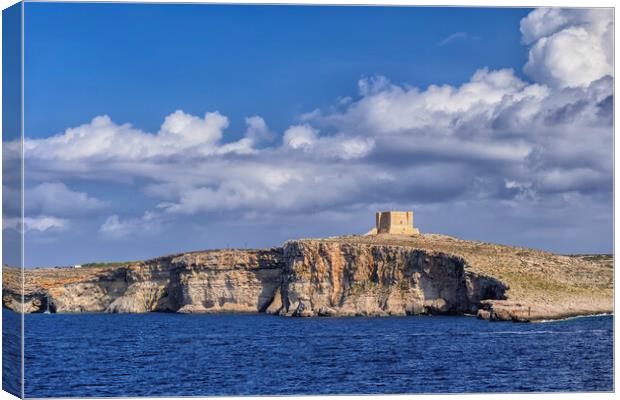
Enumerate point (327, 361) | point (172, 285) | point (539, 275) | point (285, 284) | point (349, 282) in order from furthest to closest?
point (172, 285) < point (285, 284) < point (349, 282) < point (539, 275) < point (327, 361)

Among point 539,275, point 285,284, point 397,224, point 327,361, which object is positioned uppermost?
point 397,224

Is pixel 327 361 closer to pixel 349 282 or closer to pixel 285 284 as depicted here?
pixel 349 282

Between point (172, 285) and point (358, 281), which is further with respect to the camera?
point (172, 285)

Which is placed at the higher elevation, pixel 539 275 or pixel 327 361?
pixel 539 275

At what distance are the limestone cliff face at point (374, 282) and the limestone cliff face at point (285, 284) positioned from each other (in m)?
0.08

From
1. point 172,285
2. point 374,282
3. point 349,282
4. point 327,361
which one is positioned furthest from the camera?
point 172,285

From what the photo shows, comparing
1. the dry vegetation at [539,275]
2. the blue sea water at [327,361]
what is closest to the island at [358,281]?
the dry vegetation at [539,275]

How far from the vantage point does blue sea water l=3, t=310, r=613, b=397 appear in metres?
30.9

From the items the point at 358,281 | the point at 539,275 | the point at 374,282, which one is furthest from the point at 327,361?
the point at 358,281

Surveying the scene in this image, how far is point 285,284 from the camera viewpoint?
3752 inches

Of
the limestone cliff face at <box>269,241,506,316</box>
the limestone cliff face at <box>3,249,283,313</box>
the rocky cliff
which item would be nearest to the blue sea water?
the rocky cliff

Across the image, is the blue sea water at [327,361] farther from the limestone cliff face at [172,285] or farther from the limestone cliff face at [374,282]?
the limestone cliff face at [172,285]

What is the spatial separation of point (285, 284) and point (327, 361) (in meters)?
56.1

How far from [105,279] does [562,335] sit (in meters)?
70.9
